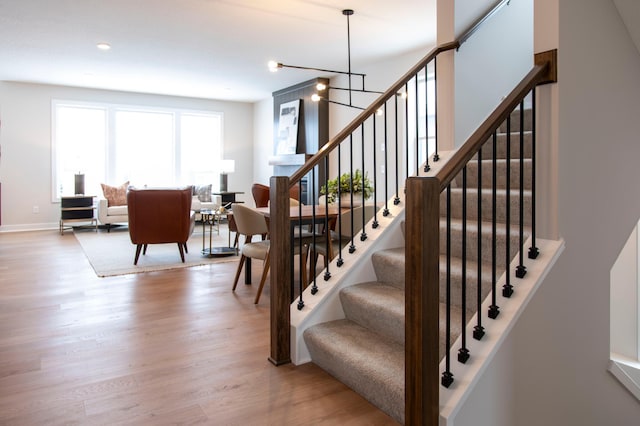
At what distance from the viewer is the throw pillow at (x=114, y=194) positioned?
877 cm

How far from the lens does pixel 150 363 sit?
2664mm

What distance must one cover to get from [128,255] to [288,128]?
399cm

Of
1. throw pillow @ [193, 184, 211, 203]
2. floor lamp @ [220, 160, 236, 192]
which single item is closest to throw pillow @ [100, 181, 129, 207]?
throw pillow @ [193, 184, 211, 203]

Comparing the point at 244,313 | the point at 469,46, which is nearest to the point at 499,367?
the point at 244,313

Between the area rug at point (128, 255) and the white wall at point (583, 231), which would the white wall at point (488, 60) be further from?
the area rug at point (128, 255)

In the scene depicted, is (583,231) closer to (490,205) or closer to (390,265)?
(490,205)

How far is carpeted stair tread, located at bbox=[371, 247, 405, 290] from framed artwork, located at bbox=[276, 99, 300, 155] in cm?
592

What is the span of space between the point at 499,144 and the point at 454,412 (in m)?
2.04

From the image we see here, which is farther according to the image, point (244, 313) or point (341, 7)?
point (341, 7)

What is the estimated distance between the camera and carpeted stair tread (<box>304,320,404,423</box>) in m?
2.08

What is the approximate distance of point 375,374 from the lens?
2160 mm

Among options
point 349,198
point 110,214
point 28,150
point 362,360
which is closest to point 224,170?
point 110,214

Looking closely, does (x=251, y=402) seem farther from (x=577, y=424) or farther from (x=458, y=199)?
(x=458, y=199)

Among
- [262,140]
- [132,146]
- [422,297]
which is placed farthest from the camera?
[262,140]
